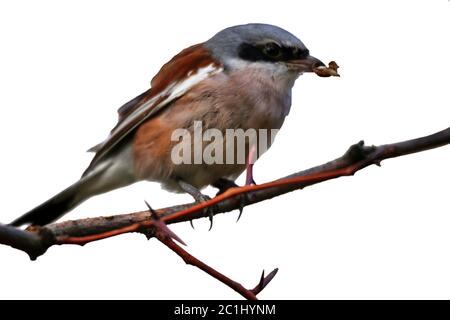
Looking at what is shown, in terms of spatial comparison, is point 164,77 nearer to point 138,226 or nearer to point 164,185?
point 164,185

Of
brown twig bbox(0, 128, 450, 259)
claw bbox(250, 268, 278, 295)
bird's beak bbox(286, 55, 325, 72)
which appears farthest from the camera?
bird's beak bbox(286, 55, 325, 72)

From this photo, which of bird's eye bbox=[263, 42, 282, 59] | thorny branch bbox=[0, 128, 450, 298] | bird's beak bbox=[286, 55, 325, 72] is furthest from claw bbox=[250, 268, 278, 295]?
bird's eye bbox=[263, 42, 282, 59]

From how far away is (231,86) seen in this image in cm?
331

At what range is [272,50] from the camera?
126 inches

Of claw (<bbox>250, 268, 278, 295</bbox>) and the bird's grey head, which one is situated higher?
the bird's grey head

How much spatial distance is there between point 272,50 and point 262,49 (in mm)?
48

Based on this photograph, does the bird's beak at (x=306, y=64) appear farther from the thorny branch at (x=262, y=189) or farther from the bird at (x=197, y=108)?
the thorny branch at (x=262, y=189)

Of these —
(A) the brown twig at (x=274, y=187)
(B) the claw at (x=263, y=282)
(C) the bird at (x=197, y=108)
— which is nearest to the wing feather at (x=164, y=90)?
(C) the bird at (x=197, y=108)

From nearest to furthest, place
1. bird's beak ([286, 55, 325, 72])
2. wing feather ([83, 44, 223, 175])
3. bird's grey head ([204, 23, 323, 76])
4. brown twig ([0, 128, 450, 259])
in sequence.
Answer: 1. brown twig ([0, 128, 450, 259])
2. bird's beak ([286, 55, 325, 72])
3. bird's grey head ([204, 23, 323, 76])
4. wing feather ([83, 44, 223, 175])

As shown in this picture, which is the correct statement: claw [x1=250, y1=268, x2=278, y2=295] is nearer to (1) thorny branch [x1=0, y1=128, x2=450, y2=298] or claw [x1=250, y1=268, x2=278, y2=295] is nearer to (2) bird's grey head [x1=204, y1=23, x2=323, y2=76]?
(1) thorny branch [x1=0, y1=128, x2=450, y2=298]

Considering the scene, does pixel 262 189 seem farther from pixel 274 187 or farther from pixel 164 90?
pixel 164 90

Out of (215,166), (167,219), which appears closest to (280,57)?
(215,166)

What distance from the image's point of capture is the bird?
3221 mm

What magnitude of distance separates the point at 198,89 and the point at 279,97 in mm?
370
